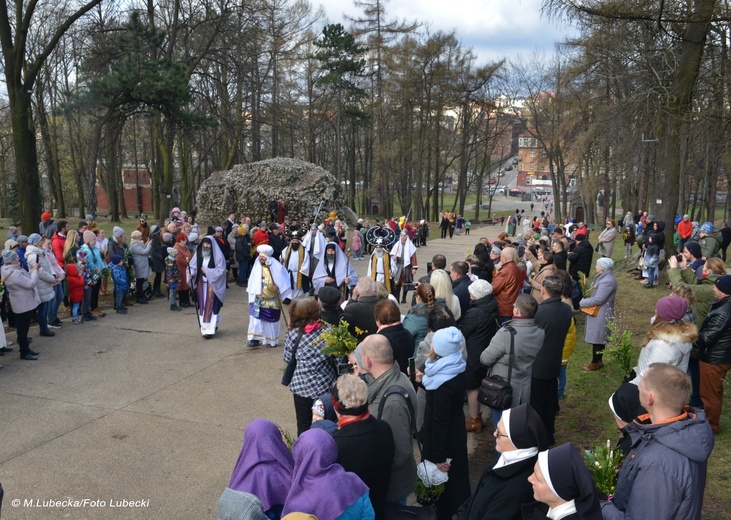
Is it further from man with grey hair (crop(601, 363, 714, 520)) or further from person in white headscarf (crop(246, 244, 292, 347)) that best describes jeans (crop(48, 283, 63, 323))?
man with grey hair (crop(601, 363, 714, 520))

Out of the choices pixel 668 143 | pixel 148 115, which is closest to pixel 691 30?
pixel 668 143

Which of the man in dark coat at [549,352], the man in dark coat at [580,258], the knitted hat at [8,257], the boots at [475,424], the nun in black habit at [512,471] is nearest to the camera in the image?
the nun in black habit at [512,471]

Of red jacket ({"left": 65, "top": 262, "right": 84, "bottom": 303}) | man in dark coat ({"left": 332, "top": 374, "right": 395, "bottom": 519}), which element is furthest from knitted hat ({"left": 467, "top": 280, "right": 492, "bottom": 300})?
red jacket ({"left": 65, "top": 262, "right": 84, "bottom": 303})

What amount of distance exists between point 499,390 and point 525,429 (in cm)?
213

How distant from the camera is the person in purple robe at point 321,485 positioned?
10.2 ft

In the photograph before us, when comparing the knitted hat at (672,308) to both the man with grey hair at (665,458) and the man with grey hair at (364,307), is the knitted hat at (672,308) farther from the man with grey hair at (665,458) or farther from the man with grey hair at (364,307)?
the man with grey hair at (364,307)

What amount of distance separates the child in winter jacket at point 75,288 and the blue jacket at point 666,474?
392 inches

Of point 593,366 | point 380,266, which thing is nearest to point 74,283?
point 380,266

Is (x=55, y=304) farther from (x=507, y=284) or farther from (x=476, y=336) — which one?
(x=476, y=336)

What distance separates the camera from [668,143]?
15031mm

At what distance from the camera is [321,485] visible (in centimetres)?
313

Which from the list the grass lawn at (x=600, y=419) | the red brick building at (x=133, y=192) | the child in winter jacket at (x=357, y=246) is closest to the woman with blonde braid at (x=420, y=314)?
the grass lawn at (x=600, y=419)

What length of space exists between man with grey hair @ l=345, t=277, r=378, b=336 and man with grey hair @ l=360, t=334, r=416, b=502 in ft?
7.14

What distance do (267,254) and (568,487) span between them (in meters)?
7.45
